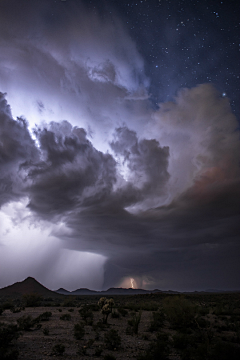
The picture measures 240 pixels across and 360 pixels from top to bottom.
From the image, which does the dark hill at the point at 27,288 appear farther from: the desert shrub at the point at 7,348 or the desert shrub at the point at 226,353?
the desert shrub at the point at 226,353

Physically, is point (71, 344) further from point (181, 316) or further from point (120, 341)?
point (181, 316)

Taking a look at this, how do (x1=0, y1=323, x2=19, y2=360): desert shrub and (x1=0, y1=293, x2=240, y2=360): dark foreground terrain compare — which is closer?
(x1=0, y1=323, x2=19, y2=360): desert shrub

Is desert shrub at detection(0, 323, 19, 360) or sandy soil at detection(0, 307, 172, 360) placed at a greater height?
desert shrub at detection(0, 323, 19, 360)

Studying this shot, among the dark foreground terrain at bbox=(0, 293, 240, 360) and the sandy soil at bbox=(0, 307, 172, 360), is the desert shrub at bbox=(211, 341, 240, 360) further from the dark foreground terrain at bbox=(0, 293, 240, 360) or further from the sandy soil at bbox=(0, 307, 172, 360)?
the sandy soil at bbox=(0, 307, 172, 360)

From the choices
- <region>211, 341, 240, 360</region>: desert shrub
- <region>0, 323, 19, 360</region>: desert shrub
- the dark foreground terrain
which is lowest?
the dark foreground terrain

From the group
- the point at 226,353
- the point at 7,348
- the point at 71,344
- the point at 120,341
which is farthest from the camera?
the point at 120,341

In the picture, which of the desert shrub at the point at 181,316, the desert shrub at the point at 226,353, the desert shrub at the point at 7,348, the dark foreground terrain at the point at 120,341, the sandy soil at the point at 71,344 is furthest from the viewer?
the desert shrub at the point at 181,316

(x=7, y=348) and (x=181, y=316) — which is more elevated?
(x=7, y=348)

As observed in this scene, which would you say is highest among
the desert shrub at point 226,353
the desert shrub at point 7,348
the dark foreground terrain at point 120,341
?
the desert shrub at point 7,348

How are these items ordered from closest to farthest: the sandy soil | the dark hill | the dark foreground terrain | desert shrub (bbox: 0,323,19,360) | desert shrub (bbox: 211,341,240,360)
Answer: desert shrub (bbox: 211,341,240,360)
desert shrub (bbox: 0,323,19,360)
the dark foreground terrain
the sandy soil
the dark hill

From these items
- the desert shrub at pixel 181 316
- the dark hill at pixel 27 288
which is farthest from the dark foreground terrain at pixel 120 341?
the dark hill at pixel 27 288

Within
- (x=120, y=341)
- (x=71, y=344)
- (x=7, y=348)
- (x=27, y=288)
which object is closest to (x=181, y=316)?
(x=120, y=341)

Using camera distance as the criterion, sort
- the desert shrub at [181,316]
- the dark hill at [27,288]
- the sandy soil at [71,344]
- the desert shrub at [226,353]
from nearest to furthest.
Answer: the desert shrub at [226,353] < the sandy soil at [71,344] < the desert shrub at [181,316] < the dark hill at [27,288]

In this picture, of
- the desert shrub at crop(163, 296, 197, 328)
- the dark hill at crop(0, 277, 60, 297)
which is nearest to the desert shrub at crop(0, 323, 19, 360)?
the desert shrub at crop(163, 296, 197, 328)
